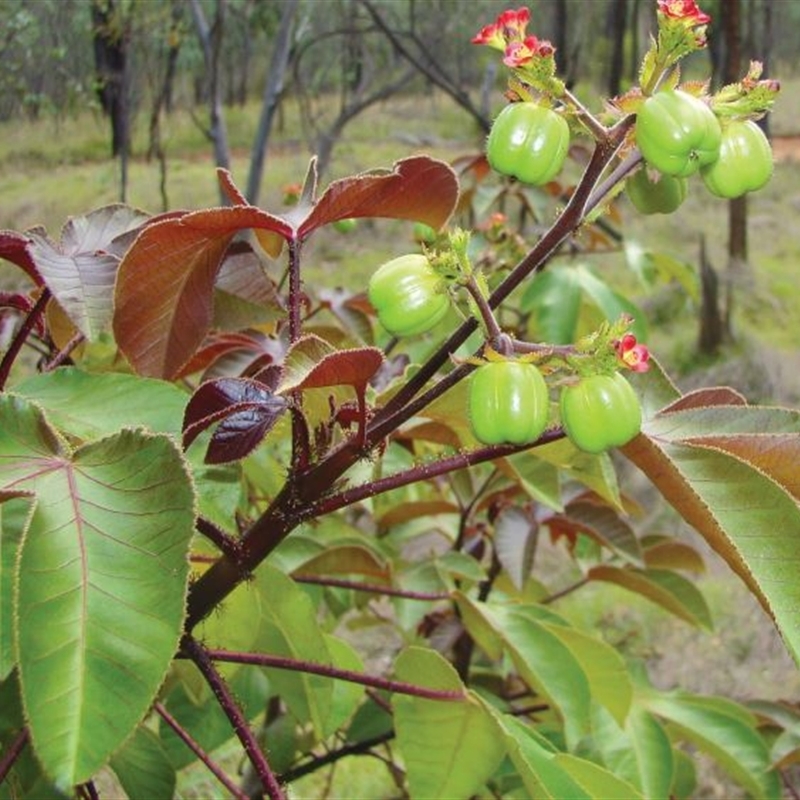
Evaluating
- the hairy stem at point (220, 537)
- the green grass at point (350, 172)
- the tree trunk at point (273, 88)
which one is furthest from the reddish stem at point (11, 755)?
the tree trunk at point (273, 88)

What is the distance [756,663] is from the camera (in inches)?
58.7

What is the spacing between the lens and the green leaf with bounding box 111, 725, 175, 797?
0.55 meters

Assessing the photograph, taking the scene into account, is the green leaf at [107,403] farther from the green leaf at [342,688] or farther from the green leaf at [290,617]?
the green leaf at [342,688]

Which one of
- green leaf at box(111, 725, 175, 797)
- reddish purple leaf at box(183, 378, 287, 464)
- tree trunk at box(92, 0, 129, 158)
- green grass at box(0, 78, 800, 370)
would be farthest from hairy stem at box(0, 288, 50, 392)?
tree trunk at box(92, 0, 129, 158)

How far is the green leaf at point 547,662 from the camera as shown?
594 millimetres

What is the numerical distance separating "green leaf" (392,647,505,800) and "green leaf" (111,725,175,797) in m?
0.13

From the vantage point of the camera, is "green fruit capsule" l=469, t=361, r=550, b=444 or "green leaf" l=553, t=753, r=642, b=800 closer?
"green fruit capsule" l=469, t=361, r=550, b=444

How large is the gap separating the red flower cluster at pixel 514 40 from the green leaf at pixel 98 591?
15cm

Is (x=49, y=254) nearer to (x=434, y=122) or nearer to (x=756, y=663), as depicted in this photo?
(x=756, y=663)

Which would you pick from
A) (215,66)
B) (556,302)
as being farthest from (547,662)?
(215,66)

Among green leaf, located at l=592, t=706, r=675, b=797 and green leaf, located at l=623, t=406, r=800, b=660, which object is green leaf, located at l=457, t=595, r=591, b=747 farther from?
green leaf, located at l=623, t=406, r=800, b=660

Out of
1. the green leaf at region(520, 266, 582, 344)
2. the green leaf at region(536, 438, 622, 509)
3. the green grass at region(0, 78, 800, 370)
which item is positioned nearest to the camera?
the green leaf at region(536, 438, 622, 509)

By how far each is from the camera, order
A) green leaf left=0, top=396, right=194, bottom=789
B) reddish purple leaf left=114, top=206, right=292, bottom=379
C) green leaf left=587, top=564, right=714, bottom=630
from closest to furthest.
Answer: green leaf left=0, top=396, right=194, bottom=789
reddish purple leaf left=114, top=206, right=292, bottom=379
green leaf left=587, top=564, right=714, bottom=630

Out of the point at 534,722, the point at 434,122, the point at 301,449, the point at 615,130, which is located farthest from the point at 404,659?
the point at 434,122
